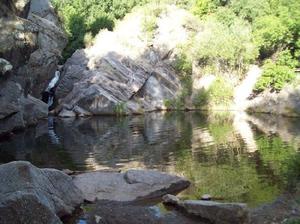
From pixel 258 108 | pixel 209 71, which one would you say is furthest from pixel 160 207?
pixel 209 71

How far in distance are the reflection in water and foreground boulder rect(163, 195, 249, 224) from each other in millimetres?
2703

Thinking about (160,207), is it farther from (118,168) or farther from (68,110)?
(68,110)

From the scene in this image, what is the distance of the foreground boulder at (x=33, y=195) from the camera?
13.5m

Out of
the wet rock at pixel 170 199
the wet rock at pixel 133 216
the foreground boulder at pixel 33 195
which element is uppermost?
the foreground boulder at pixel 33 195

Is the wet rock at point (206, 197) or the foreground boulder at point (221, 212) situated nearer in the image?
the foreground boulder at point (221, 212)

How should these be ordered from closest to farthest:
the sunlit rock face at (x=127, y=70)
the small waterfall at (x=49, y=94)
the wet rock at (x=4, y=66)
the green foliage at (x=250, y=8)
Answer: the wet rock at (x=4, y=66) < the sunlit rock face at (x=127, y=70) < the small waterfall at (x=49, y=94) < the green foliage at (x=250, y=8)

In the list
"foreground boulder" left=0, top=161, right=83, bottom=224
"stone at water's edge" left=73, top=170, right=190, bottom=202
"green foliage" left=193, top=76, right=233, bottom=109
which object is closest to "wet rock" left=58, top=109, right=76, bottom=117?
"green foliage" left=193, top=76, right=233, bottom=109

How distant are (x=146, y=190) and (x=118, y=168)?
613 cm

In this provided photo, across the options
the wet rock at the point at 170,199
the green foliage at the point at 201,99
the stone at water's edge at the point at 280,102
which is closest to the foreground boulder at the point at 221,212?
the wet rock at the point at 170,199

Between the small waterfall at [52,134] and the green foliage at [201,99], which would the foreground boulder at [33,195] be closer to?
the small waterfall at [52,134]

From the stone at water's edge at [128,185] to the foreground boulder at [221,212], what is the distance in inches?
129

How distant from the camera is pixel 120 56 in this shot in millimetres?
67375

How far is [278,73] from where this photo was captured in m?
58.3

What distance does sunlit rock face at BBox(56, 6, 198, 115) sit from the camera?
204 ft
